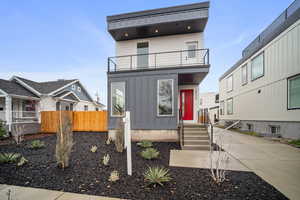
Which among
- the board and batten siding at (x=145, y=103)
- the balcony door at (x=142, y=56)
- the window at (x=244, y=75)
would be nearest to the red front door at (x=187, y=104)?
the board and batten siding at (x=145, y=103)

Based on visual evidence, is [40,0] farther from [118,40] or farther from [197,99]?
[197,99]

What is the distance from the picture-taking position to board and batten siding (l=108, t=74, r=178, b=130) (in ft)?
21.9

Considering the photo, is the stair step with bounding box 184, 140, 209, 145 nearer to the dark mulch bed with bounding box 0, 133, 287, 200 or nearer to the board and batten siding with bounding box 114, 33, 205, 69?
the dark mulch bed with bounding box 0, 133, 287, 200

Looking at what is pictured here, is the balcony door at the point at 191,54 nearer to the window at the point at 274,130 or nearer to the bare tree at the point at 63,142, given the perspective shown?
the window at the point at 274,130

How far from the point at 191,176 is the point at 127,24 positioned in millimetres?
8305

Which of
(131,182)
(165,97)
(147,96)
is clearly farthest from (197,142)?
(131,182)

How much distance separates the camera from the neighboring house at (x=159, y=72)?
6699 millimetres

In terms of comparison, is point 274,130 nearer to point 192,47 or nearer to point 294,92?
point 294,92

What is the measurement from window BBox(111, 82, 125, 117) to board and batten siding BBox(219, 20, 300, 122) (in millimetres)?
9507

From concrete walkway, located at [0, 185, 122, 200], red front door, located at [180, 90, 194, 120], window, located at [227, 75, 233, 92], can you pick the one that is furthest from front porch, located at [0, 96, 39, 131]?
window, located at [227, 75, 233, 92]

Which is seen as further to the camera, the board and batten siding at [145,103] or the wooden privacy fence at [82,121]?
the wooden privacy fence at [82,121]

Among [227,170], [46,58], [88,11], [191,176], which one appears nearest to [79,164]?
[191,176]

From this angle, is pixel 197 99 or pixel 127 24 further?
pixel 197 99

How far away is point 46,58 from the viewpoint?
15219 millimetres
